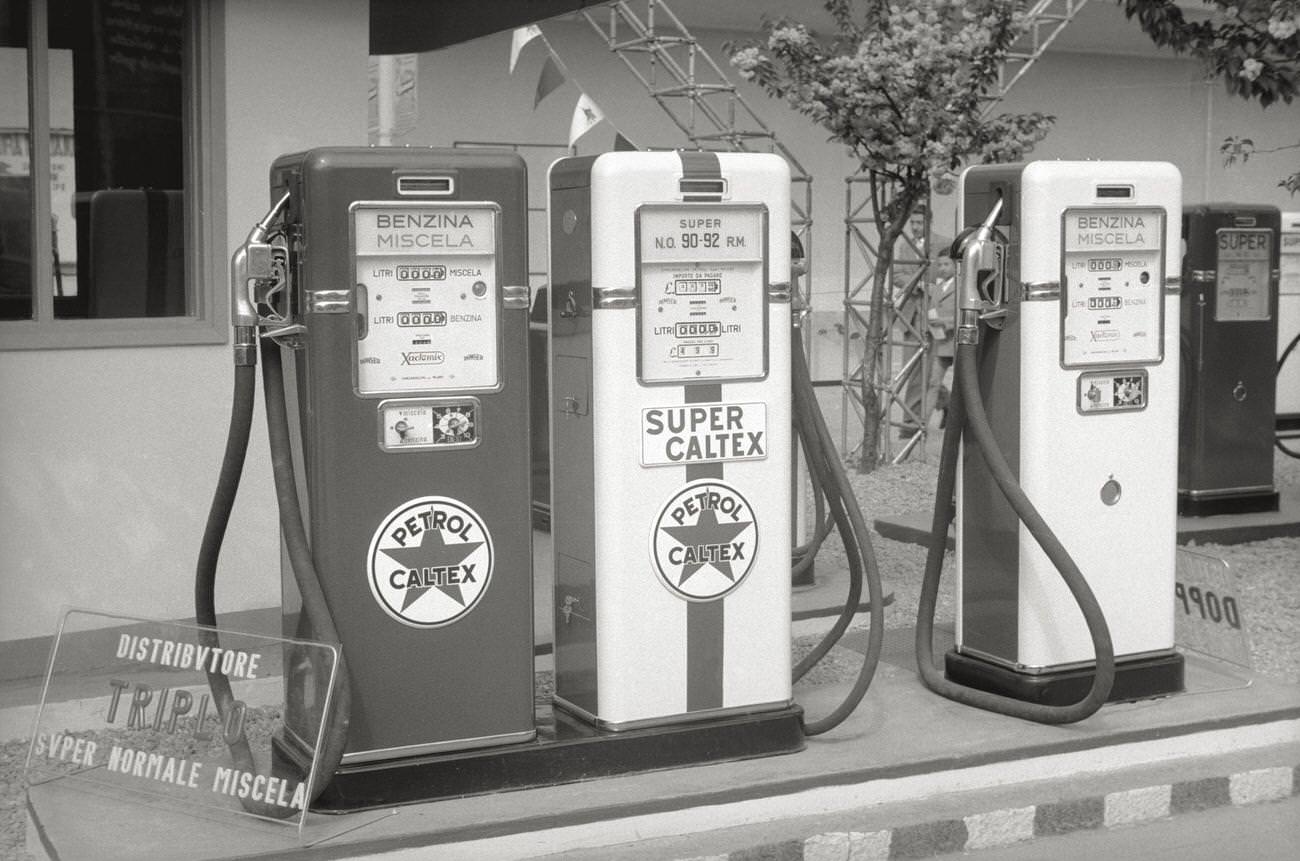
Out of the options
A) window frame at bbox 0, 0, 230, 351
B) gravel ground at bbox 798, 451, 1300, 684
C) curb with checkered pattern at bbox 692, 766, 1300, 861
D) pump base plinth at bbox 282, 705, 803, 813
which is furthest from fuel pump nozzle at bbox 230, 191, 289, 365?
gravel ground at bbox 798, 451, 1300, 684

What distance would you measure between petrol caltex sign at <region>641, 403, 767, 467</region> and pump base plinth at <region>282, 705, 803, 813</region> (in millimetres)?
809

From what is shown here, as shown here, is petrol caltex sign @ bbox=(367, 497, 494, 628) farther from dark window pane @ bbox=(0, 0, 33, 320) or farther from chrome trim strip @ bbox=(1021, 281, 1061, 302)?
dark window pane @ bbox=(0, 0, 33, 320)

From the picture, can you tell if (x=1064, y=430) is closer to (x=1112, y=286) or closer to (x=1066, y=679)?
(x=1112, y=286)

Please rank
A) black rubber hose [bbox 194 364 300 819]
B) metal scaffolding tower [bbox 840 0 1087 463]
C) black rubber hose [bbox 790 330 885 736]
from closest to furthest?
black rubber hose [bbox 194 364 300 819], black rubber hose [bbox 790 330 885 736], metal scaffolding tower [bbox 840 0 1087 463]

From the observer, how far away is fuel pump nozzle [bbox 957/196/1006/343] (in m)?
5.44

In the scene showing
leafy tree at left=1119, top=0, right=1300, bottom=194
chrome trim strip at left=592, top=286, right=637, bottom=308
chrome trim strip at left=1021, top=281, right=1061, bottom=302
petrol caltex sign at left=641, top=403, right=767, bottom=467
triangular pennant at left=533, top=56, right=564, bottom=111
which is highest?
triangular pennant at left=533, top=56, right=564, bottom=111

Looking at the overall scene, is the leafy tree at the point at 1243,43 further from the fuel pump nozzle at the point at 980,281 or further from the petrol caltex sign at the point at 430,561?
the petrol caltex sign at the point at 430,561

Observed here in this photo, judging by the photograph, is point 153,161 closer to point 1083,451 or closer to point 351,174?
point 351,174

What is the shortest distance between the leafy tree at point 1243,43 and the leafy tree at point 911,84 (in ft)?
8.43

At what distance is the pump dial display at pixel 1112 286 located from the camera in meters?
5.54

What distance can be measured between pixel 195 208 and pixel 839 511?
Result: 297 cm

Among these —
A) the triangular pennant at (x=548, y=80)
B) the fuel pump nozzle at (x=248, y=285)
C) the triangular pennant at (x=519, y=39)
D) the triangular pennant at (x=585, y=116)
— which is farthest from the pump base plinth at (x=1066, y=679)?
the triangular pennant at (x=548, y=80)

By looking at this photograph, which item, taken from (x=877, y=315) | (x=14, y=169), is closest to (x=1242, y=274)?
(x=877, y=315)

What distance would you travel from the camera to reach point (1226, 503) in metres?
9.30
